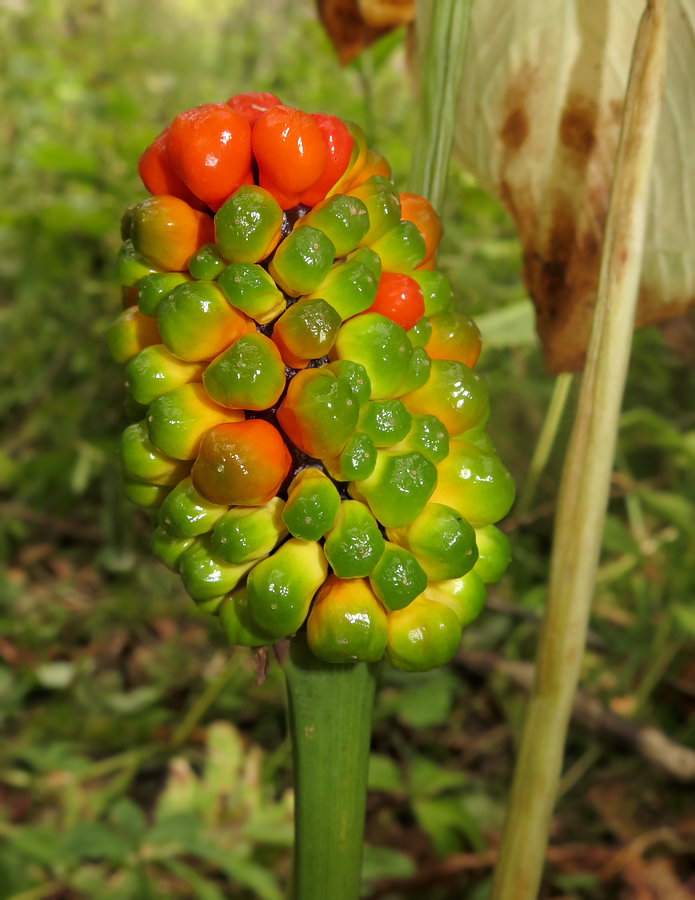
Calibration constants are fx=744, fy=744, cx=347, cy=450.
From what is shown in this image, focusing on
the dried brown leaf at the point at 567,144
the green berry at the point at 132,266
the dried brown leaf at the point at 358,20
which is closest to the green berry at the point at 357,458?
the green berry at the point at 132,266

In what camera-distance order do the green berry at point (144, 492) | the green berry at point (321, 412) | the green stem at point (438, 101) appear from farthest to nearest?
1. the green stem at point (438, 101)
2. the green berry at point (144, 492)
3. the green berry at point (321, 412)

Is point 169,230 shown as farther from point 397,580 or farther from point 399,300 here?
point 397,580

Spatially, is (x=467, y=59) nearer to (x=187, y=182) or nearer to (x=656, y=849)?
(x=187, y=182)

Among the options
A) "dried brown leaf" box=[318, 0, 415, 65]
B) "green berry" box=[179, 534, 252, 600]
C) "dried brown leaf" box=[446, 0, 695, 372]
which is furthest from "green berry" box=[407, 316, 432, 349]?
"dried brown leaf" box=[318, 0, 415, 65]

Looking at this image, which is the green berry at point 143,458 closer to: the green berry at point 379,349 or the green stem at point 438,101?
the green berry at point 379,349

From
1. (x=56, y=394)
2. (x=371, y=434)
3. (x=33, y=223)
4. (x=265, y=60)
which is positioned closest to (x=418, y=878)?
(x=371, y=434)

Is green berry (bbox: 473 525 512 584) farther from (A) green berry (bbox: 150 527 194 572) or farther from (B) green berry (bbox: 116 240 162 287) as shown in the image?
(B) green berry (bbox: 116 240 162 287)
